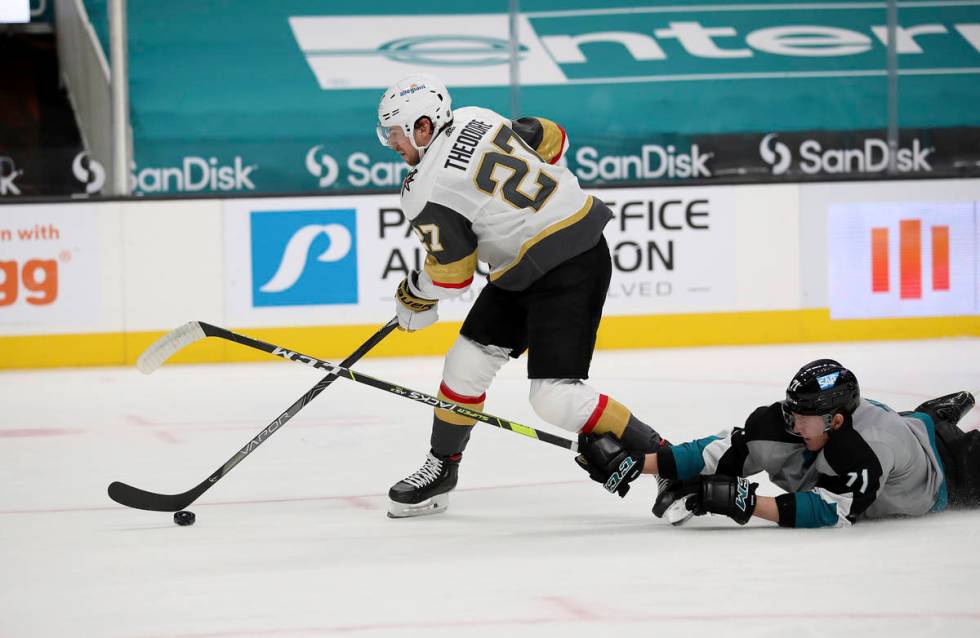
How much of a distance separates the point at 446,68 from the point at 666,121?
1674mm

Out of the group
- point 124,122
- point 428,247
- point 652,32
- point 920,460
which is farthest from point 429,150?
point 652,32

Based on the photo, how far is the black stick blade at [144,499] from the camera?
339 cm

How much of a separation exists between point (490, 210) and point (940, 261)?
16.6 feet

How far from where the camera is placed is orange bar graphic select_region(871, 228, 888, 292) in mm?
7633

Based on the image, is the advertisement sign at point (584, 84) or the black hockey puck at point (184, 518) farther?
the advertisement sign at point (584, 84)

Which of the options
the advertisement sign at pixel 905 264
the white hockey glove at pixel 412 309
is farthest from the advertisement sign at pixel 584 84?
the white hockey glove at pixel 412 309

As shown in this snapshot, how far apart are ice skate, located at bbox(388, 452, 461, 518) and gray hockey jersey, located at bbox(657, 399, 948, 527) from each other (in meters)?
0.59

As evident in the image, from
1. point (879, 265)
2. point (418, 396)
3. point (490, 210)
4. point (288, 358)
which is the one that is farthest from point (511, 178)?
point (879, 265)

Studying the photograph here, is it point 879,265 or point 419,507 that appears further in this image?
point 879,265

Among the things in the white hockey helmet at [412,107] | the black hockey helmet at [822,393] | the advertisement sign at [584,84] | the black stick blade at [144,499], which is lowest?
the black stick blade at [144,499]

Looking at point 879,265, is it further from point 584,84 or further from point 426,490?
point 426,490

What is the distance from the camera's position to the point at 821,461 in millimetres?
3051

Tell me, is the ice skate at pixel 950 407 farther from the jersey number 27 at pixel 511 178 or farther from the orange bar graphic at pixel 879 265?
the orange bar graphic at pixel 879 265

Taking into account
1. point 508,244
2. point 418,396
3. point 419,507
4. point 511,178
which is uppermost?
point 511,178
